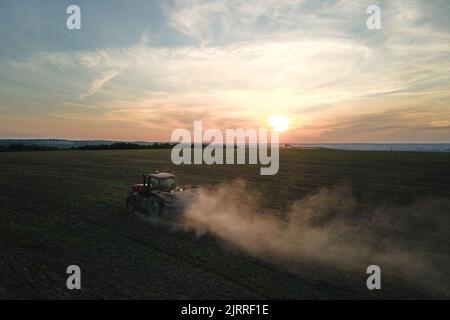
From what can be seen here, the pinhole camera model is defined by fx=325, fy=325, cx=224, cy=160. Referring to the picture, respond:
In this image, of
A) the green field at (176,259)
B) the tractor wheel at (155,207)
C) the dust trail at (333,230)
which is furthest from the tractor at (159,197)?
the green field at (176,259)

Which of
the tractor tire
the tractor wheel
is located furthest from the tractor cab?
the tractor tire

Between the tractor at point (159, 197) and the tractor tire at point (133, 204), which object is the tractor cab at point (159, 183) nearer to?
the tractor at point (159, 197)

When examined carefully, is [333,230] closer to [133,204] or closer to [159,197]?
[159,197]

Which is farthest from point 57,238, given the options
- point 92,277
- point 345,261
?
point 345,261

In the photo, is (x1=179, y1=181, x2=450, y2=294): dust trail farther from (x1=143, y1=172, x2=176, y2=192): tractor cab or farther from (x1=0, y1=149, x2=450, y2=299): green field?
(x1=143, y1=172, x2=176, y2=192): tractor cab

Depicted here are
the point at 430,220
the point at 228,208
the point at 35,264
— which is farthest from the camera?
the point at 228,208
